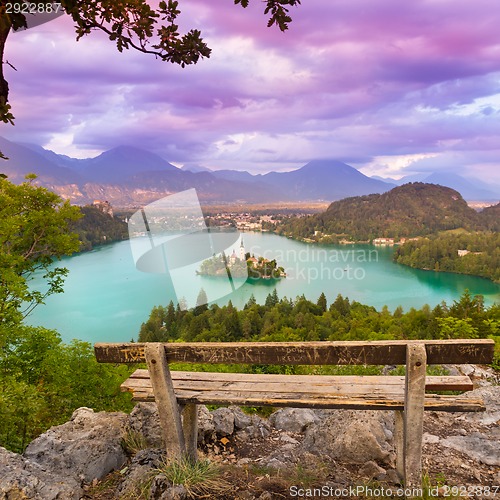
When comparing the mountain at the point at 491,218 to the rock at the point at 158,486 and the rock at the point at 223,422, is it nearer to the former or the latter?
the rock at the point at 223,422

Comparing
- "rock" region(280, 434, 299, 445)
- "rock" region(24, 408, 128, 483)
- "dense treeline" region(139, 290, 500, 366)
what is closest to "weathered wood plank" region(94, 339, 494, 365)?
"rock" region(24, 408, 128, 483)

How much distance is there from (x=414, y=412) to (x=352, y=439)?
1056 millimetres

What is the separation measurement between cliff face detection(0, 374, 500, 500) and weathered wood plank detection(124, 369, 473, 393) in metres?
0.57

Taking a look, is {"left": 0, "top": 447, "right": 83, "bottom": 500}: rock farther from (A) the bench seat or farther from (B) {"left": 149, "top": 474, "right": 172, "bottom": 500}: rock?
(A) the bench seat

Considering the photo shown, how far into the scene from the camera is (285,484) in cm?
270

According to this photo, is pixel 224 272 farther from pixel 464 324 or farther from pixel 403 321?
pixel 403 321

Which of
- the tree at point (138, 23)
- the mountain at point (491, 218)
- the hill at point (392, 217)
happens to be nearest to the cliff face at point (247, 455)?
the tree at point (138, 23)

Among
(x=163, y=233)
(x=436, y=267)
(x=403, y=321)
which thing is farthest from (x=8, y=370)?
(x=436, y=267)

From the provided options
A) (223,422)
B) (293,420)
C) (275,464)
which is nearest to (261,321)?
(293,420)

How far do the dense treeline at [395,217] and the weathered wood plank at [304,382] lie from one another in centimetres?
11802

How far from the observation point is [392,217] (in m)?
145

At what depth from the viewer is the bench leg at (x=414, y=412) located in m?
2.29

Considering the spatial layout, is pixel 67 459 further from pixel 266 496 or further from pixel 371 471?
pixel 371 471

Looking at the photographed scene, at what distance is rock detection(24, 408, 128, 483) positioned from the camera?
3115mm
